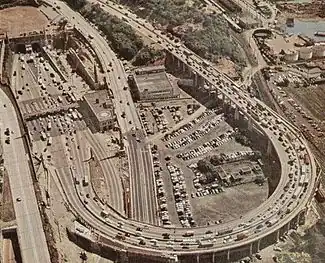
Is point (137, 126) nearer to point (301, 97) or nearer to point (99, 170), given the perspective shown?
point (99, 170)

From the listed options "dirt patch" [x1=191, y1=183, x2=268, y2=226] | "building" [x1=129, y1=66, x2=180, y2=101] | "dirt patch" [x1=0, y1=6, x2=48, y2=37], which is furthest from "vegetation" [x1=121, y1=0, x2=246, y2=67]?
"dirt patch" [x1=191, y1=183, x2=268, y2=226]

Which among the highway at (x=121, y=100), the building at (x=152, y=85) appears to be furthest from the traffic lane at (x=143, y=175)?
the building at (x=152, y=85)

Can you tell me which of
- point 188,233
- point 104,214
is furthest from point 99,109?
point 188,233

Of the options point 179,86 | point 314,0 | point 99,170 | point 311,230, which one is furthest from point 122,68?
point 314,0

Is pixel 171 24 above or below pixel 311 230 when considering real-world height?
above

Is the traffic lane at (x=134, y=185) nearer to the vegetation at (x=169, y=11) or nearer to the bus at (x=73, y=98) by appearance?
the bus at (x=73, y=98)

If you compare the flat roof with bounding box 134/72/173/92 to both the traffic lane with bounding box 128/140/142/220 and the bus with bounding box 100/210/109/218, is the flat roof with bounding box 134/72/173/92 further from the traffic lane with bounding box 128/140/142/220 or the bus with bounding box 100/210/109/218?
the bus with bounding box 100/210/109/218

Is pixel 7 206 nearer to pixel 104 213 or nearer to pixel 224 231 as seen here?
pixel 104 213

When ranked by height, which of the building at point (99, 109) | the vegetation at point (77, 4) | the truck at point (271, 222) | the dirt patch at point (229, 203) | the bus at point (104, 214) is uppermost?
the vegetation at point (77, 4)
